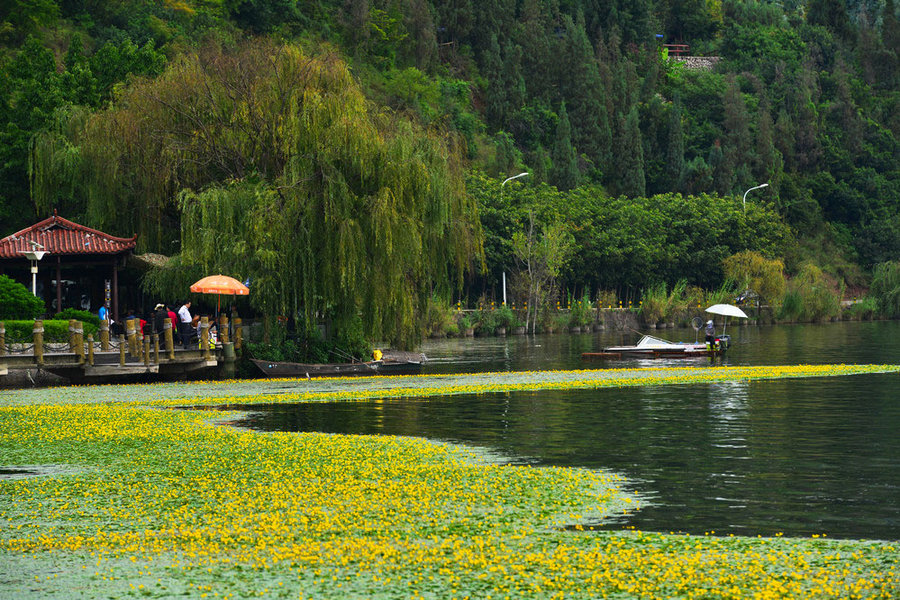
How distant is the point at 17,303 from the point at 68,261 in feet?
19.8

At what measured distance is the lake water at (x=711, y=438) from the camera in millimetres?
19281

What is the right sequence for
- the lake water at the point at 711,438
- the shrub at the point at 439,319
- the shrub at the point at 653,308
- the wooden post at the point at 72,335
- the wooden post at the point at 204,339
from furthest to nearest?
the shrub at the point at 653,308, the shrub at the point at 439,319, the wooden post at the point at 204,339, the wooden post at the point at 72,335, the lake water at the point at 711,438

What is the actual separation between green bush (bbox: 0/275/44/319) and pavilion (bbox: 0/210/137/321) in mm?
1116

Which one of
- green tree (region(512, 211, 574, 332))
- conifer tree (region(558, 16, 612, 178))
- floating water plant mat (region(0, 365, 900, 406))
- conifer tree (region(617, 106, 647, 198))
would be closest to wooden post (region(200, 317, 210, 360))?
floating water plant mat (region(0, 365, 900, 406))

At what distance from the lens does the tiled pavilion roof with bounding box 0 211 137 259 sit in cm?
5066

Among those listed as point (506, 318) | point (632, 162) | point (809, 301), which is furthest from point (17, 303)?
point (632, 162)

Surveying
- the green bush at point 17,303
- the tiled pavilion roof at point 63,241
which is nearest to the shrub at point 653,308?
the tiled pavilion roof at point 63,241

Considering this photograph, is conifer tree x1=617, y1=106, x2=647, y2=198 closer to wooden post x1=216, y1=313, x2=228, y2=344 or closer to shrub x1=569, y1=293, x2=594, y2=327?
shrub x1=569, y1=293, x2=594, y2=327

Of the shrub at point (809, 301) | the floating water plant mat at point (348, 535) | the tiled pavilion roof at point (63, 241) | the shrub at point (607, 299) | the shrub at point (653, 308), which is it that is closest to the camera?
the floating water plant mat at point (348, 535)

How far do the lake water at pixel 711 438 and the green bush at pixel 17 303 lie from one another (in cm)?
1517

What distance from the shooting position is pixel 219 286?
46.7 m

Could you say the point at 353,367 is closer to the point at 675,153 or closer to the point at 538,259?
the point at 538,259

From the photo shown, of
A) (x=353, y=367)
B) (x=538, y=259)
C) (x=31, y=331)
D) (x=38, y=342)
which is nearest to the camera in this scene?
(x=38, y=342)

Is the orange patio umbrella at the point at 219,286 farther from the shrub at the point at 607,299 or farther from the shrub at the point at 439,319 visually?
the shrub at the point at 607,299
